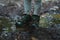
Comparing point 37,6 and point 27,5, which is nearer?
point 37,6

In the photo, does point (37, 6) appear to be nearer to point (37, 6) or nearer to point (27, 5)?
point (37, 6)

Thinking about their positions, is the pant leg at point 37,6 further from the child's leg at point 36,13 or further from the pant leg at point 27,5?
the pant leg at point 27,5

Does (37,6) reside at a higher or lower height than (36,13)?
higher

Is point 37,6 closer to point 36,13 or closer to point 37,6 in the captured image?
point 37,6

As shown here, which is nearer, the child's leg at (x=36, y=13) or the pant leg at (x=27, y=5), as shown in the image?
the child's leg at (x=36, y=13)

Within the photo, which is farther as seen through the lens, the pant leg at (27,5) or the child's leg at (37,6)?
the pant leg at (27,5)

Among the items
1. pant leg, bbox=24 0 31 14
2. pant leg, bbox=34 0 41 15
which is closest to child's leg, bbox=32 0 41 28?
pant leg, bbox=34 0 41 15

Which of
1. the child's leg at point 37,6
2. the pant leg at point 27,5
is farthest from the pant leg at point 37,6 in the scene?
the pant leg at point 27,5

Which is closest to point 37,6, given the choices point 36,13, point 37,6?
point 37,6

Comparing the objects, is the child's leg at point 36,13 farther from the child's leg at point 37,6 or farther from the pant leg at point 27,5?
the pant leg at point 27,5

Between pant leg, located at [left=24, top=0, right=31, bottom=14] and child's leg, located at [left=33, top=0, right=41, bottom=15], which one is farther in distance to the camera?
pant leg, located at [left=24, top=0, right=31, bottom=14]

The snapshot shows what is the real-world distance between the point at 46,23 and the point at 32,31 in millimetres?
480

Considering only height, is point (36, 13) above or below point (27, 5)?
below

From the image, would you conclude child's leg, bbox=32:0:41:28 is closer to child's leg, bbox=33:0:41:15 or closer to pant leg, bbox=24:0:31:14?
child's leg, bbox=33:0:41:15
